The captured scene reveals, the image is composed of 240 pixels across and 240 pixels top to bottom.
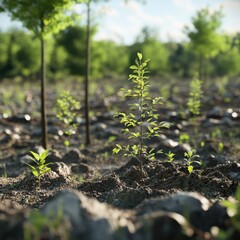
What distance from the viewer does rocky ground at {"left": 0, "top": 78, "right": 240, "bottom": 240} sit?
3521 mm

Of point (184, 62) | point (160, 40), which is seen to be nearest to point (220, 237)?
point (160, 40)

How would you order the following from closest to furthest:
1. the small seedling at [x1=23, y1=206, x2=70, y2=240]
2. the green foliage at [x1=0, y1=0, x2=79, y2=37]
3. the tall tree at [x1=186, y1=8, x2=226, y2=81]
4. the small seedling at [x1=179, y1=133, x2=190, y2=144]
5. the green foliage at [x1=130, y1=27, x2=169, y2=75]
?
the small seedling at [x1=23, y1=206, x2=70, y2=240]
the green foliage at [x1=0, y1=0, x2=79, y2=37]
the small seedling at [x1=179, y1=133, x2=190, y2=144]
the tall tree at [x1=186, y1=8, x2=226, y2=81]
the green foliage at [x1=130, y1=27, x2=169, y2=75]

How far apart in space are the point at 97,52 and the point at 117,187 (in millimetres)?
34649

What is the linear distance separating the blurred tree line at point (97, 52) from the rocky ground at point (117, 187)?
26.5 ft

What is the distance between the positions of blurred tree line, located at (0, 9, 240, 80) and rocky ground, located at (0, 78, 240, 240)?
26.5 ft

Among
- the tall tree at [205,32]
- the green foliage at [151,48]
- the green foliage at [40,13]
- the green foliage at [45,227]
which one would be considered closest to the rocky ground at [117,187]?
the green foliage at [45,227]

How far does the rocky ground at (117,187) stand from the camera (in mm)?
3521

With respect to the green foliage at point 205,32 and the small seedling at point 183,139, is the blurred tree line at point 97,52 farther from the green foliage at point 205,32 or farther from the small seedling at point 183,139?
the small seedling at point 183,139

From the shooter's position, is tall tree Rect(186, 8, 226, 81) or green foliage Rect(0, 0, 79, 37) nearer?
green foliage Rect(0, 0, 79, 37)

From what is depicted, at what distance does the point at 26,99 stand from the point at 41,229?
2502cm

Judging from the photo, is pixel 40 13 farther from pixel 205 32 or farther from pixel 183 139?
pixel 205 32

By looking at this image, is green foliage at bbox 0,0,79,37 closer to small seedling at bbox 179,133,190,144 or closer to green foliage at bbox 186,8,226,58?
small seedling at bbox 179,133,190,144

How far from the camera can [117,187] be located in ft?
22.2

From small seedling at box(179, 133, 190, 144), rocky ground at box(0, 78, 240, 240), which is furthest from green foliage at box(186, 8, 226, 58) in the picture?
small seedling at box(179, 133, 190, 144)
